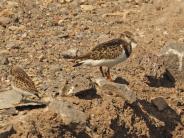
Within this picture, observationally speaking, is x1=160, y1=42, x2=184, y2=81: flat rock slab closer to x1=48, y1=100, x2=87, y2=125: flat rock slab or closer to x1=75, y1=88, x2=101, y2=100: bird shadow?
x1=75, y1=88, x2=101, y2=100: bird shadow

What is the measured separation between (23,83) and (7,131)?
1033mm

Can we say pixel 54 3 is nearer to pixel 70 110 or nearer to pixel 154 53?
pixel 154 53

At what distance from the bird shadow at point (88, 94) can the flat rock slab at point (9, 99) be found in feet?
3.33

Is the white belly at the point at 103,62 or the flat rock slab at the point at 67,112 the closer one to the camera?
the flat rock slab at the point at 67,112

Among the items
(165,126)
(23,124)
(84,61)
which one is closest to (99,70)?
(84,61)

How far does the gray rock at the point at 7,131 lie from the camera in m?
A: 10.4

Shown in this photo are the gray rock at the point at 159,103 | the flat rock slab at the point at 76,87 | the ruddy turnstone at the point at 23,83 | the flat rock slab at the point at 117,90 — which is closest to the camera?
the ruddy turnstone at the point at 23,83

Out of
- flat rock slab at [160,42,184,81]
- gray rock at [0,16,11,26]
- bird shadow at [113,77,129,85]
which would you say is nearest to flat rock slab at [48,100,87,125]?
bird shadow at [113,77,129,85]

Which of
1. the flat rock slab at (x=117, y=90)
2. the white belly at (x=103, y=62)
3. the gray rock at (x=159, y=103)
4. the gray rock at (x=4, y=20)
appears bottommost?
the gray rock at (x=159, y=103)

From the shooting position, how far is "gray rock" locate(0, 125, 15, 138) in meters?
10.4

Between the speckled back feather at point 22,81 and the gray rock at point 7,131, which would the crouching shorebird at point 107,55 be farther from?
the gray rock at point 7,131

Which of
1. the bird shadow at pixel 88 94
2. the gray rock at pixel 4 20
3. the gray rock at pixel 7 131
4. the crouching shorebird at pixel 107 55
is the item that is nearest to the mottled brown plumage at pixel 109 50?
the crouching shorebird at pixel 107 55

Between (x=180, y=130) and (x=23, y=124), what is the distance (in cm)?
332

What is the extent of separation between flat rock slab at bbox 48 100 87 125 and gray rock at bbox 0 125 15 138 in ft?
2.57
